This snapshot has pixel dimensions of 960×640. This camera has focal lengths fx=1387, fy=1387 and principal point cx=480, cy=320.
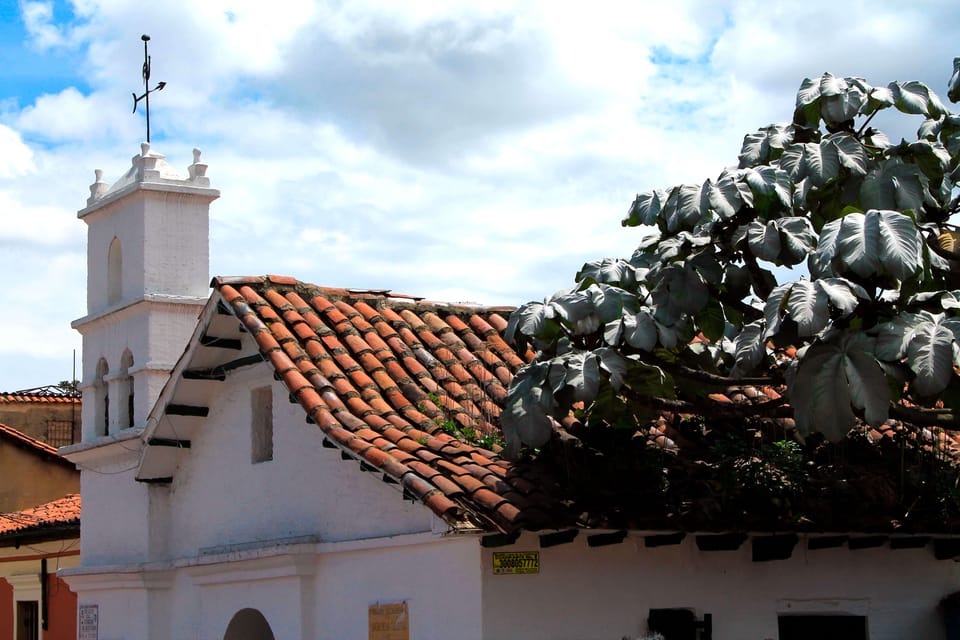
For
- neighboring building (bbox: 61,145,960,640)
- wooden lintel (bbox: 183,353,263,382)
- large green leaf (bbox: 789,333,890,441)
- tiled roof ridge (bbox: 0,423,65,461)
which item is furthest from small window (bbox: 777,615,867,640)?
tiled roof ridge (bbox: 0,423,65,461)

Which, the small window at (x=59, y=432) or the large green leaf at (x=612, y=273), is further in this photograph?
the small window at (x=59, y=432)

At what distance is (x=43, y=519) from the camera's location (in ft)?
67.1

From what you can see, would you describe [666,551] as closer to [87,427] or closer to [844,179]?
[844,179]

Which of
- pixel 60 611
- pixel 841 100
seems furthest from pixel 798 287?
pixel 60 611

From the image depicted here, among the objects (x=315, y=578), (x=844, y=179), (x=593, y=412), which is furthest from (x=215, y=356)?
(x=844, y=179)

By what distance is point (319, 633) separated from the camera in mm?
12250

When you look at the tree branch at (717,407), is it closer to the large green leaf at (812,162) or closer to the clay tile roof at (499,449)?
the clay tile roof at (499,449)

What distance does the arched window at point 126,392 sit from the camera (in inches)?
616

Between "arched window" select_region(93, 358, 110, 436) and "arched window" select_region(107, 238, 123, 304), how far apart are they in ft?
2.53

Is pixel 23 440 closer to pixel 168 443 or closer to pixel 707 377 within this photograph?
pixel 168 443

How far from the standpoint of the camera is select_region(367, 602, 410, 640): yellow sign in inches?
442

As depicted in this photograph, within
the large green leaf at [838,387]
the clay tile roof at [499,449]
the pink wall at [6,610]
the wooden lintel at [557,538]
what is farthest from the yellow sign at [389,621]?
the pink wall at [6,610]

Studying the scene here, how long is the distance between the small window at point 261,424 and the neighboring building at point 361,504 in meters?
0.04

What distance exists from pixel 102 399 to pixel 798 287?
32.4 feet
